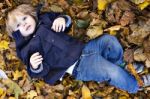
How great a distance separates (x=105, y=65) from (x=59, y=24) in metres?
0.54

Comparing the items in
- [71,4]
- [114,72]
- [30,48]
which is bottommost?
[114,72]

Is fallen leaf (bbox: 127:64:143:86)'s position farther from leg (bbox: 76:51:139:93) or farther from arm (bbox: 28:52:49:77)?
arm (bbox: 28:52:49:77)

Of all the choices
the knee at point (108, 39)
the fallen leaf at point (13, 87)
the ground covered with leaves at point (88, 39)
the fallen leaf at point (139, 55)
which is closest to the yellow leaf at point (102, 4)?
the ground covered with leaves at point (88, 39)

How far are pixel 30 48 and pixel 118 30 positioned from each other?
0.83 m

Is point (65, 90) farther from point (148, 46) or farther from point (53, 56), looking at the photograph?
point (148, 46)

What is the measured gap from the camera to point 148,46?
3.35m

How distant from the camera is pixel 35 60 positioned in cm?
328

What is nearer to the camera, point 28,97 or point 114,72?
point 114,72

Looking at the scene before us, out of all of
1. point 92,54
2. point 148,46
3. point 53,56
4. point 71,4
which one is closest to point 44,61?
point 53,56

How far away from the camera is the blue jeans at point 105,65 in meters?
3.37

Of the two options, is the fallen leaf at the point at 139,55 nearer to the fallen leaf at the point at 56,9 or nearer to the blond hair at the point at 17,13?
the fallen leaf at the point at 56,9

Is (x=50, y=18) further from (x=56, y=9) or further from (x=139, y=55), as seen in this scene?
Answer: (x=139, y=55)

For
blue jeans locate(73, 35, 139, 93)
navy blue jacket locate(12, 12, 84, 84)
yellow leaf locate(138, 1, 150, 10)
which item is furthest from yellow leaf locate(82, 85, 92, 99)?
yellow leaf locate(138, 1, 150, 10)

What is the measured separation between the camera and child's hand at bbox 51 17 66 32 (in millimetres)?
3369
